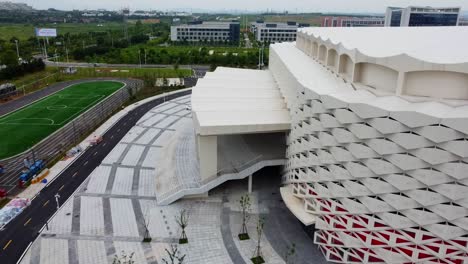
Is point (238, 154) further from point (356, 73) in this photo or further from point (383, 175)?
point (383, 175)

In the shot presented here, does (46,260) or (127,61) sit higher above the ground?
(127,61)

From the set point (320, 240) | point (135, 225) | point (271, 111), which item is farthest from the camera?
point (271, 111)

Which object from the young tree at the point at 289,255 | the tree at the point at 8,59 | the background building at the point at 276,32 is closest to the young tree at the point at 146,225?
the young tree at the point at 289,255

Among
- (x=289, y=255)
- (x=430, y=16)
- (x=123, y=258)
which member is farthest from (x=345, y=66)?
(x=430, y=16)

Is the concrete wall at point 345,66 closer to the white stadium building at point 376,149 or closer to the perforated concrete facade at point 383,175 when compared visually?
the white stadium building at point 376,149

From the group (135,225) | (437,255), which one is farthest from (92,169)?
(437,255)

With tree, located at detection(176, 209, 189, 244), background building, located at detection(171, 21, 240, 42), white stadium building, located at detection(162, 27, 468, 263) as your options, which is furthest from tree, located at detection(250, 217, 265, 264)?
background building, located at detection(171, 21, 240, 42)

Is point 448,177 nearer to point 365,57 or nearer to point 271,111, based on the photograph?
point 365,57
